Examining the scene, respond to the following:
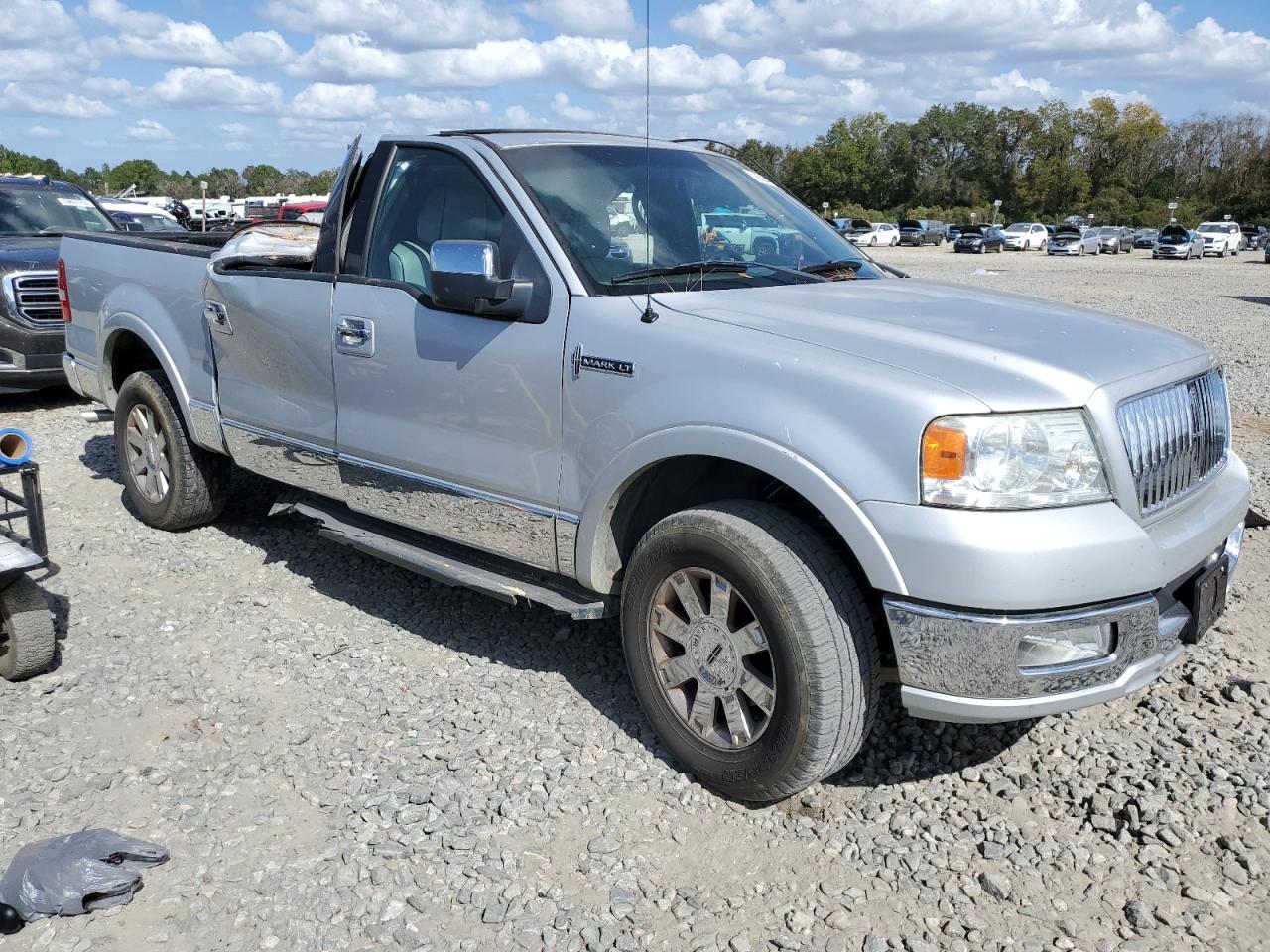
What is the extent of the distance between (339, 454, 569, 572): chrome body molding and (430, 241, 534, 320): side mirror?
0.68 metres

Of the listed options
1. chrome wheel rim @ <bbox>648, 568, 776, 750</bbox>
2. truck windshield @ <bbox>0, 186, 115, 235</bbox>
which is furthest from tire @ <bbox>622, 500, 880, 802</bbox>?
truck windshield @ <bbox>0, 186, 115, 235</bbox>

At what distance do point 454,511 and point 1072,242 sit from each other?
2226 inches

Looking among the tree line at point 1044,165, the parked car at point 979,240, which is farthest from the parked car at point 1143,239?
the tree line at point 1044,165

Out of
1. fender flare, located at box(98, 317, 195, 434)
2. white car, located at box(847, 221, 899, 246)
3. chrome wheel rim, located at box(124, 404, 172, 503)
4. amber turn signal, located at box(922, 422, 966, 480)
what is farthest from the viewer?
white car, located at box(847, 221, 899, 246)

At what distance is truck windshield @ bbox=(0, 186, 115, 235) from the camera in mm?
10977

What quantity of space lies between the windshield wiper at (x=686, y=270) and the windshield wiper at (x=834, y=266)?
12.0 inches

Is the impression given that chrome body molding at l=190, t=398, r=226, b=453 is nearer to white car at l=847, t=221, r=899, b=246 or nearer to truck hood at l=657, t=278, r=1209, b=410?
truck hood at l=657, t=278, r=1209, b=410

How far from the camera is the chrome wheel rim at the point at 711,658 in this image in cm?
336

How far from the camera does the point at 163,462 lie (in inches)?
237

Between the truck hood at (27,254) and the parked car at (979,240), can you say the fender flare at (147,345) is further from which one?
the parked car at (979,240)

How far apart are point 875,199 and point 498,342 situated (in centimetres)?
10803

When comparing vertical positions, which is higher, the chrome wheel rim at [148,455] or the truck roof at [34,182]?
the truck roof at [34,182]

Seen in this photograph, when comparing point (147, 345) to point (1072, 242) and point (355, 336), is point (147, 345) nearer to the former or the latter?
point (355, 336)

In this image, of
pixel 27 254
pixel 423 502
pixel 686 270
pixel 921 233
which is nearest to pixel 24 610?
pixel 423 502
